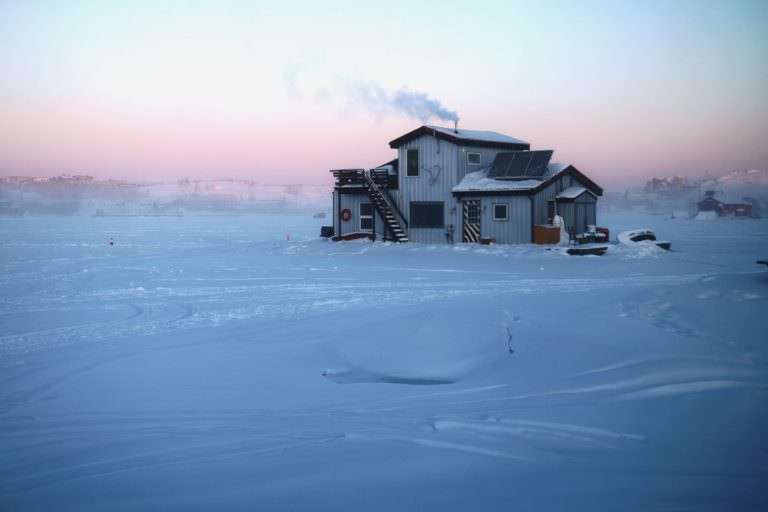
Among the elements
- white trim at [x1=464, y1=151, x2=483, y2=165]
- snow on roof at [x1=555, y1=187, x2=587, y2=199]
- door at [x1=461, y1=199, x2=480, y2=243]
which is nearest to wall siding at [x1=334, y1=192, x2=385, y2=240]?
door at [x1=461, y1=199, x2=480, y2=243]

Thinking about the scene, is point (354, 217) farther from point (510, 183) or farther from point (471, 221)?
point (510, 183)

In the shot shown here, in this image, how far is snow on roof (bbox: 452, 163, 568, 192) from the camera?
3256cm

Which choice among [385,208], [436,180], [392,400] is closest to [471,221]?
[436,180]

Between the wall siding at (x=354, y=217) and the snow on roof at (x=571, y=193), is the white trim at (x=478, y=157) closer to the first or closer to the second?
the snow on roof at (x=571, y=193)

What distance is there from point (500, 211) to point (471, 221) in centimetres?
182

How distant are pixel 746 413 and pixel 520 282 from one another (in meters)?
12.5

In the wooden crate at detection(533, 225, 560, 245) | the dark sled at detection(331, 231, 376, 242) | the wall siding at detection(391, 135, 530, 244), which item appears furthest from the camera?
the dark sled at detection(331, 231, 376, 242)

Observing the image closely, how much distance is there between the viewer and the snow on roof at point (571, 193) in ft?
109

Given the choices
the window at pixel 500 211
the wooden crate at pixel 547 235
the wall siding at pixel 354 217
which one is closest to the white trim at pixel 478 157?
the window at pixel 500 211

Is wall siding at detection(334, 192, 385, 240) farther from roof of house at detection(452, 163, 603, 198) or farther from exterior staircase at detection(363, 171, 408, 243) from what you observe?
roof of house at detection(452, 163, 603, 198)

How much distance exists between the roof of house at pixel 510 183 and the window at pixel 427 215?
5.57 feet

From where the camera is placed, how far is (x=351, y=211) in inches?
1479

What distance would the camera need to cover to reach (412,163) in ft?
117

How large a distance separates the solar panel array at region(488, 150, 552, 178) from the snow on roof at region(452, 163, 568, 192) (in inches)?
14.0
